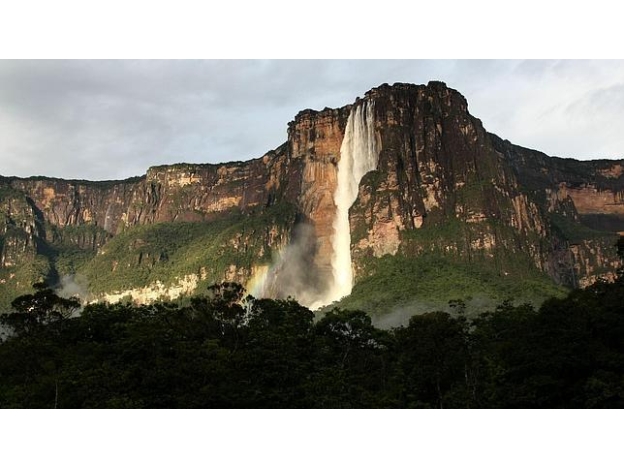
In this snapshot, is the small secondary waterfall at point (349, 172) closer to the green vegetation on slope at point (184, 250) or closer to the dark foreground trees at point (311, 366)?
the green vegetation on slope at point (184, 250)

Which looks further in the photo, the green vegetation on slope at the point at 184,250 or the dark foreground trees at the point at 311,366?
the green vegetation on slope at the point at 184,250

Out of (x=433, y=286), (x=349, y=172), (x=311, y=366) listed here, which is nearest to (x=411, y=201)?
(x=349, y=172)

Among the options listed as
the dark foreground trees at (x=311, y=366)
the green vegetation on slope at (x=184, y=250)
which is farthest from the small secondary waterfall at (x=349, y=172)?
the dark foreground trees at (x=311, y=366)

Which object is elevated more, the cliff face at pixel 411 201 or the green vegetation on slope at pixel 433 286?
the cliff face at pixel 411 201

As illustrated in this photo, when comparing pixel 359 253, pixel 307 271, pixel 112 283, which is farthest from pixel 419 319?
pixel 112 283

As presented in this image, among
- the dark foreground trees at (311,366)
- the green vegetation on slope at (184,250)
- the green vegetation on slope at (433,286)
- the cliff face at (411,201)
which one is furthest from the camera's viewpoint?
the green vegetation on slope at (184,250)

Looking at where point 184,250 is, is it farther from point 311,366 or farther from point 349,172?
point 311,366
